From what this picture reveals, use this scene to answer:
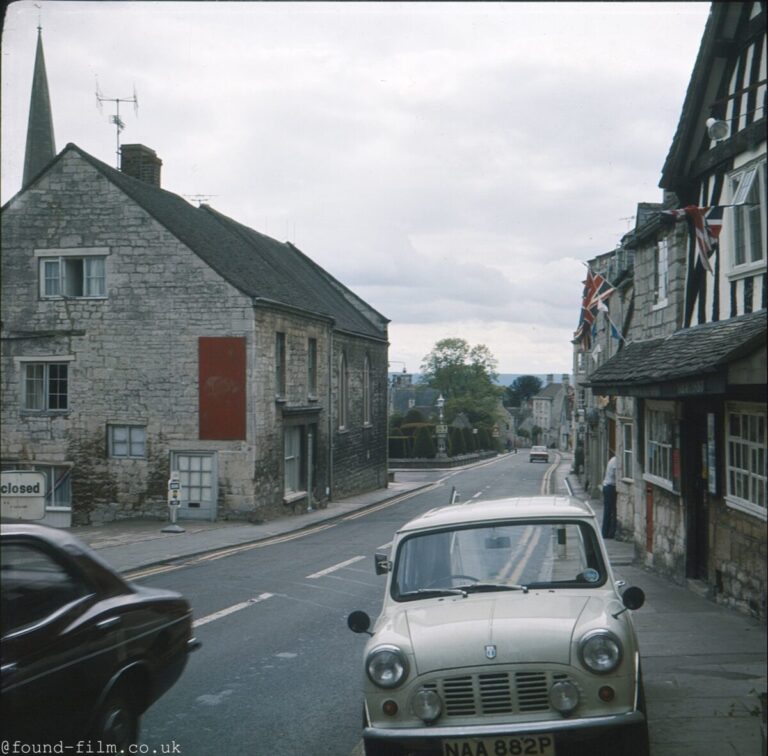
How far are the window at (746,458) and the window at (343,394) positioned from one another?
24.9 metres

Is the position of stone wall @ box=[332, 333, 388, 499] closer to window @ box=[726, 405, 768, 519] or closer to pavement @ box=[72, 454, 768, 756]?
pavement @ box=[72, 454, 768, 756]

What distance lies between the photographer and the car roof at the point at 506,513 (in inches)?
258

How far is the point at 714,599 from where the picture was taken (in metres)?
12.0

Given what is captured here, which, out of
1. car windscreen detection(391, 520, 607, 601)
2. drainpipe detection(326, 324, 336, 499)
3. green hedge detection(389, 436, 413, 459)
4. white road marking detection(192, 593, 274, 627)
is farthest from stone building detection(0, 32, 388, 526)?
green hedge detection(389, 436, 413, 459)

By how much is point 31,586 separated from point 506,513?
3344 millimetres

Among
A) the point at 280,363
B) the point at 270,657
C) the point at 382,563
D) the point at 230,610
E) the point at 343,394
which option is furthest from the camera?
the point at 343,394

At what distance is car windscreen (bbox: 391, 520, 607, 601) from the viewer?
6.32m

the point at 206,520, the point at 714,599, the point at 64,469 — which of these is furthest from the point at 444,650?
the point at 64,469

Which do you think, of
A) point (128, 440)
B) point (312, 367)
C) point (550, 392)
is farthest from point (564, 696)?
point (550, 392)

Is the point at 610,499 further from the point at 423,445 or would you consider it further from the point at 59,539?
the point at 423,445

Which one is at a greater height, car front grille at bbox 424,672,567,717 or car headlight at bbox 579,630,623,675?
car headlight at bbox 579,630,623,675

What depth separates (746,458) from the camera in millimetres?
10664

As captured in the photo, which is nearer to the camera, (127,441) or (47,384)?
(127,441)

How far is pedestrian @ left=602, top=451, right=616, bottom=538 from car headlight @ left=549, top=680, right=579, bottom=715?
15495mm
